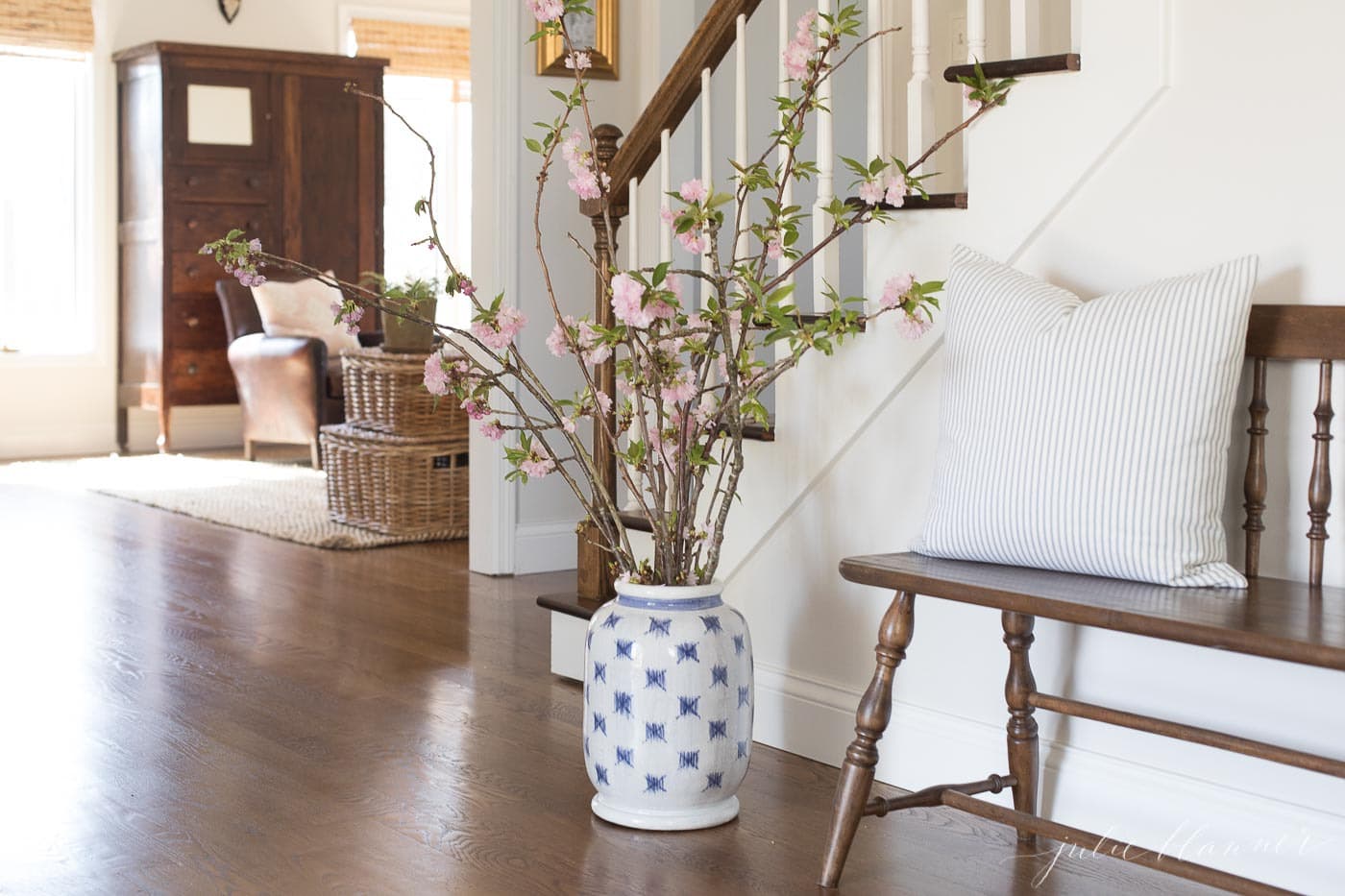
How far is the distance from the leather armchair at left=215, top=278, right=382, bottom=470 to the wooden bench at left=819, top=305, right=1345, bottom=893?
517 centimetres

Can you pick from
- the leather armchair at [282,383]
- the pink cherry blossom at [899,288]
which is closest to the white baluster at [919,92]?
the pink cherry blossom at [899,288]

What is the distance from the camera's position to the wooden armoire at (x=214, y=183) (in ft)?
25.0

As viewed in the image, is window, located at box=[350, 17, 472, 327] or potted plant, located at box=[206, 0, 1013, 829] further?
window, located at box=[350, 17, 472, 327]

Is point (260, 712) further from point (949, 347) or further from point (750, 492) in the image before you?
point (949, 347)

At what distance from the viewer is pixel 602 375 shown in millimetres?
3174

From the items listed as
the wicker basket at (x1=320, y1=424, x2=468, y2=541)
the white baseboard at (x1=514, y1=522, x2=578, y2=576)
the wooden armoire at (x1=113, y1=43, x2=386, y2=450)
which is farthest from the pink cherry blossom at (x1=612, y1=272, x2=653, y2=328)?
the wooden armoire at (x1=113, y1=43, x2=386, y2=450)

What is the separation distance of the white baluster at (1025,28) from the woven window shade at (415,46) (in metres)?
6.47

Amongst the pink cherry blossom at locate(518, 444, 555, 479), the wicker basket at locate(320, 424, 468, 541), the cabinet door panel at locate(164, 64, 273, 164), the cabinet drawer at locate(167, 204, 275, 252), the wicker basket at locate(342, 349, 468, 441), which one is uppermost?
the cabinet door panel at locate(164, 64, 273, 164)

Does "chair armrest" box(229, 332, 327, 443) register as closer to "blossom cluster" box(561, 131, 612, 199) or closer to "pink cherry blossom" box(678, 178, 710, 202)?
"blossom cluster" box(561, 131, 612, 199)

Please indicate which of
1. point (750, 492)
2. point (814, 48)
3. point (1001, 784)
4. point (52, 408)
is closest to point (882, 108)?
point (814, 48)

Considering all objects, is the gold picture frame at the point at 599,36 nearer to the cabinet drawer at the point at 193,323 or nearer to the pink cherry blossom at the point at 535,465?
the pink cherry blossom at the point at 535,465

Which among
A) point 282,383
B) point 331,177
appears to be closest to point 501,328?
point 282,383

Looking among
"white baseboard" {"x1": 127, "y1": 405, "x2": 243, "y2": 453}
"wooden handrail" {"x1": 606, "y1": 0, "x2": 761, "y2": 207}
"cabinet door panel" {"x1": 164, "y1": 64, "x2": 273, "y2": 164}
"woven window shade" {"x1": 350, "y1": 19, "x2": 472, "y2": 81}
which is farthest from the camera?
"woven window shade" {"x1": 350, "y1": 19, "x2": 472, "y2": 81}

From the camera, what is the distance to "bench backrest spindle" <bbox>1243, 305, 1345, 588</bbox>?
2.05 m
